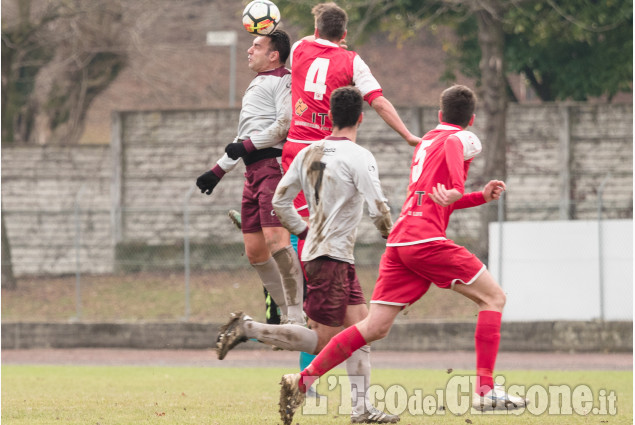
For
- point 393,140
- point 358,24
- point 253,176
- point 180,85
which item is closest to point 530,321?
point 393,140

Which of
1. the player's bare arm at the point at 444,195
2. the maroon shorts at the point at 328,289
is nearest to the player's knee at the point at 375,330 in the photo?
the maroon shorts at the point at 328,289

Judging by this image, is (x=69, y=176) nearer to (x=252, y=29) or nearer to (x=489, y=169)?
(x=489, y=169)

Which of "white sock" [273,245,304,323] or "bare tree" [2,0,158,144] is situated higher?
"bare tree" [2,0,158,144]

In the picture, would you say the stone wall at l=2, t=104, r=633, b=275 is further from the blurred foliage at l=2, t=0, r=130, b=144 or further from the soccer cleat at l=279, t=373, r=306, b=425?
the soccer cleat at l=279, t=373, r=306, b=425

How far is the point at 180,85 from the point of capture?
3206 cm

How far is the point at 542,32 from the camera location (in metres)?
21.2

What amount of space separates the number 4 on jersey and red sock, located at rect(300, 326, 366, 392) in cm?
204

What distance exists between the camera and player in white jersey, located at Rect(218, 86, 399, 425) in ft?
25.4

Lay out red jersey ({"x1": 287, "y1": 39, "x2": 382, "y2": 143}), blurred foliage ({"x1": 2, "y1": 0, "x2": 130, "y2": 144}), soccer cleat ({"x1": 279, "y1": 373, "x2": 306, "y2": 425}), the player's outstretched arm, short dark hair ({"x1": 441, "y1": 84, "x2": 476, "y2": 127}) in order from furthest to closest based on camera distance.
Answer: blurred foliage ({"x1": 2, "y1": 0, "x2": 130, "y2": 144})
red jersey ({"x1": 287, "y1": 39, "x2": 382, "y2": 143})
the player's outstretched arm
short dark hair ({"x1": 441, "y1": 84, "x2": 476, "y2": 127})
soccer cleat ({"x1": 279, "y1": 373, "x2": 306, "y2": 425})

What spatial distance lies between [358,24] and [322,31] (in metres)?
13.4

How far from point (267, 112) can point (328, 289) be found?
2.02 metres

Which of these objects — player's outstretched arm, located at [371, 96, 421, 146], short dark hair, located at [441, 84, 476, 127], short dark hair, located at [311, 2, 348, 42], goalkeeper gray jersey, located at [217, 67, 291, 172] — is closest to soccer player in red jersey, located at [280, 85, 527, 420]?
short dark hair, located at [441, 84, 476, 127]

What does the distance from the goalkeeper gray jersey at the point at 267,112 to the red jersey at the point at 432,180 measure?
159 cm

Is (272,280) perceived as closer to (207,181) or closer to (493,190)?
(207,181)
